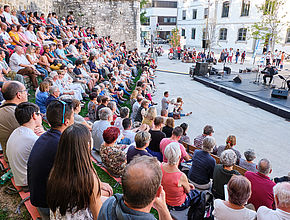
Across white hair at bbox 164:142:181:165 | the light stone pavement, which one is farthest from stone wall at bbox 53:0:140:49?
white hair at bbox 164:142:181:165

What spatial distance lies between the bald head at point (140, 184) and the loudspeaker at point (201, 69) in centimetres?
1497

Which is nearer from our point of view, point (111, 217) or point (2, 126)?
point (111, 217)

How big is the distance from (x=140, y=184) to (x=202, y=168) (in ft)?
8.01

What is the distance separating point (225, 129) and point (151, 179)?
263 inches

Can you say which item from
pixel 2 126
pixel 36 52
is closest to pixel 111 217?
pixel 2 126

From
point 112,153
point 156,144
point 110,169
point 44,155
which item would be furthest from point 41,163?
point 156,144

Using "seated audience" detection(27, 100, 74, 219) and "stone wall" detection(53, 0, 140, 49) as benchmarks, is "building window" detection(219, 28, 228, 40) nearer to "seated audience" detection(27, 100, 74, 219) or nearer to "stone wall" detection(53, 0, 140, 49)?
"stone wall" detection(53, 0, 140, 49)

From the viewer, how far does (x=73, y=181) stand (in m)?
1.56

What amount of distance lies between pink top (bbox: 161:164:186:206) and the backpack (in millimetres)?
186

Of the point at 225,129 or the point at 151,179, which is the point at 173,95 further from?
the point at 151,179

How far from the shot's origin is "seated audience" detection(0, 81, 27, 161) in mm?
2990

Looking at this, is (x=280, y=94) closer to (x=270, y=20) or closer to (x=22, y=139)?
(x=270, y=20)

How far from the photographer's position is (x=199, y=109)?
938cm

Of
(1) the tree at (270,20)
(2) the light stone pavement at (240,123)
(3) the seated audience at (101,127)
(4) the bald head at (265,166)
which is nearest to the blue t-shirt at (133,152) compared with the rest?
(3) the seated audience at (101,127)
